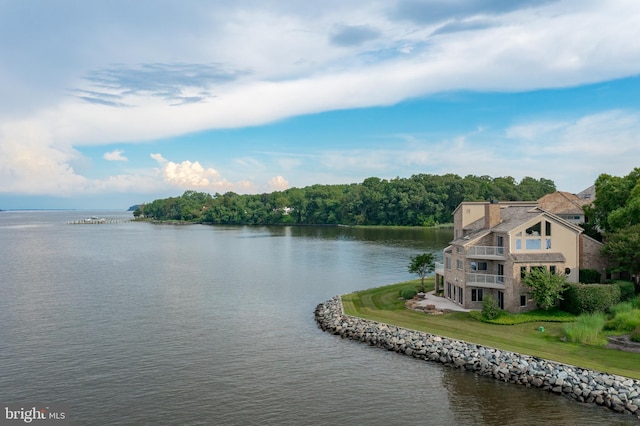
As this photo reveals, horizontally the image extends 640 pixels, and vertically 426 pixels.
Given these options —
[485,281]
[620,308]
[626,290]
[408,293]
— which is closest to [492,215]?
[485,281]

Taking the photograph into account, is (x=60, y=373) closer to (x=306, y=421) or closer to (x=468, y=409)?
(x=306, y=421)

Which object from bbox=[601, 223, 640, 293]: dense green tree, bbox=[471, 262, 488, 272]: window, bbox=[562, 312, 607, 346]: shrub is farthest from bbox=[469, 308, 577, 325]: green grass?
bbox=[601, 223, 640, 293]: dense green tree

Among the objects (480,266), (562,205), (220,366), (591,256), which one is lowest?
(220,366)

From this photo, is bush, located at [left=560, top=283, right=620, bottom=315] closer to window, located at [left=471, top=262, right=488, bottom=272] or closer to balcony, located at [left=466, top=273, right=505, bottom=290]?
balcony, located at [left=466, top=273, right=505, bottom=290]

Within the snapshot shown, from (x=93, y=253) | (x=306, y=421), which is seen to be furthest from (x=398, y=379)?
(x=93, y=253)

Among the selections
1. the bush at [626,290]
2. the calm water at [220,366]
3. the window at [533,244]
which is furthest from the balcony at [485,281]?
the calm water at [220,366]

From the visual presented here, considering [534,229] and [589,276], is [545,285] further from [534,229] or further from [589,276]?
[589,276]
